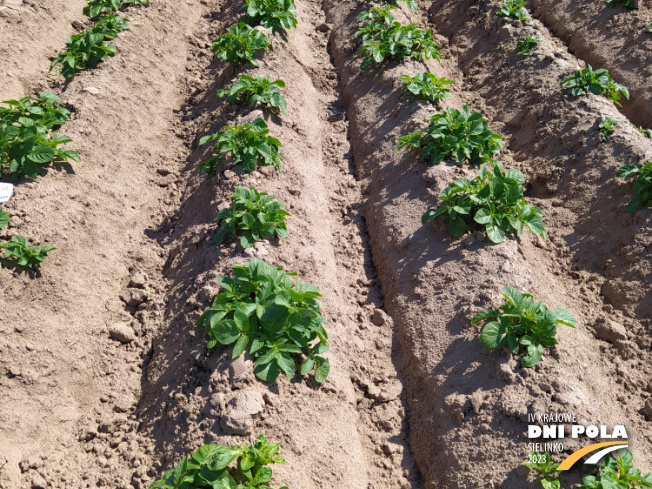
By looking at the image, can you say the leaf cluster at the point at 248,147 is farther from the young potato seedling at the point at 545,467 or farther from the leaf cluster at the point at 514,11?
the leaf cluster at the point at 514,11

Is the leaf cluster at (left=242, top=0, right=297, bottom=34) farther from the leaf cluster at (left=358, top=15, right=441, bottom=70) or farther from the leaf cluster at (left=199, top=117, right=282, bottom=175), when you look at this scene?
the leaf cluster at (left=199, top=117, right=282, bottom=175)

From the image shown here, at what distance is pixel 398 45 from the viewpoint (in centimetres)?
633

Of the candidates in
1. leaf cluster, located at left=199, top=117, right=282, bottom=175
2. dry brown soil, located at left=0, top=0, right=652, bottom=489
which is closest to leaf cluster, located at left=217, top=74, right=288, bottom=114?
dry brown soil, located at left=0, top=0, right=652, bottom=489

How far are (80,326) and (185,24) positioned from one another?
568cm

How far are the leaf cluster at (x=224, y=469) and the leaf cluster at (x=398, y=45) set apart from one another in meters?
5.07

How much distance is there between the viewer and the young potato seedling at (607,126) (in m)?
5.01

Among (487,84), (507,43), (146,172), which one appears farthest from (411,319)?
(507,43)

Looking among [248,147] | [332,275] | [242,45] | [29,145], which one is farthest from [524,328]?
[242,45]

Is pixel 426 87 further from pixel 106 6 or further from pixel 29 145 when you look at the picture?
pixel 106 6

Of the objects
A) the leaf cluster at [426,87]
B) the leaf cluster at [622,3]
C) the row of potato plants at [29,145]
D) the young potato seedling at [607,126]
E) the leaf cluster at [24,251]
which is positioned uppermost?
the leaf cluster at [622,3]

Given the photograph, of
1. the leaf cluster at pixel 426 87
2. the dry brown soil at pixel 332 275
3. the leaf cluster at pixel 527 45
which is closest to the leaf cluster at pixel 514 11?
the dry brown soil at pixel 332 275

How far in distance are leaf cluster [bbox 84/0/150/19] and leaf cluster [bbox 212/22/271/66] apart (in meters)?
2.03

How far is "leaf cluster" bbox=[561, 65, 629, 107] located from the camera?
215 inches

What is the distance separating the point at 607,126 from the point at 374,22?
12.1 feet
